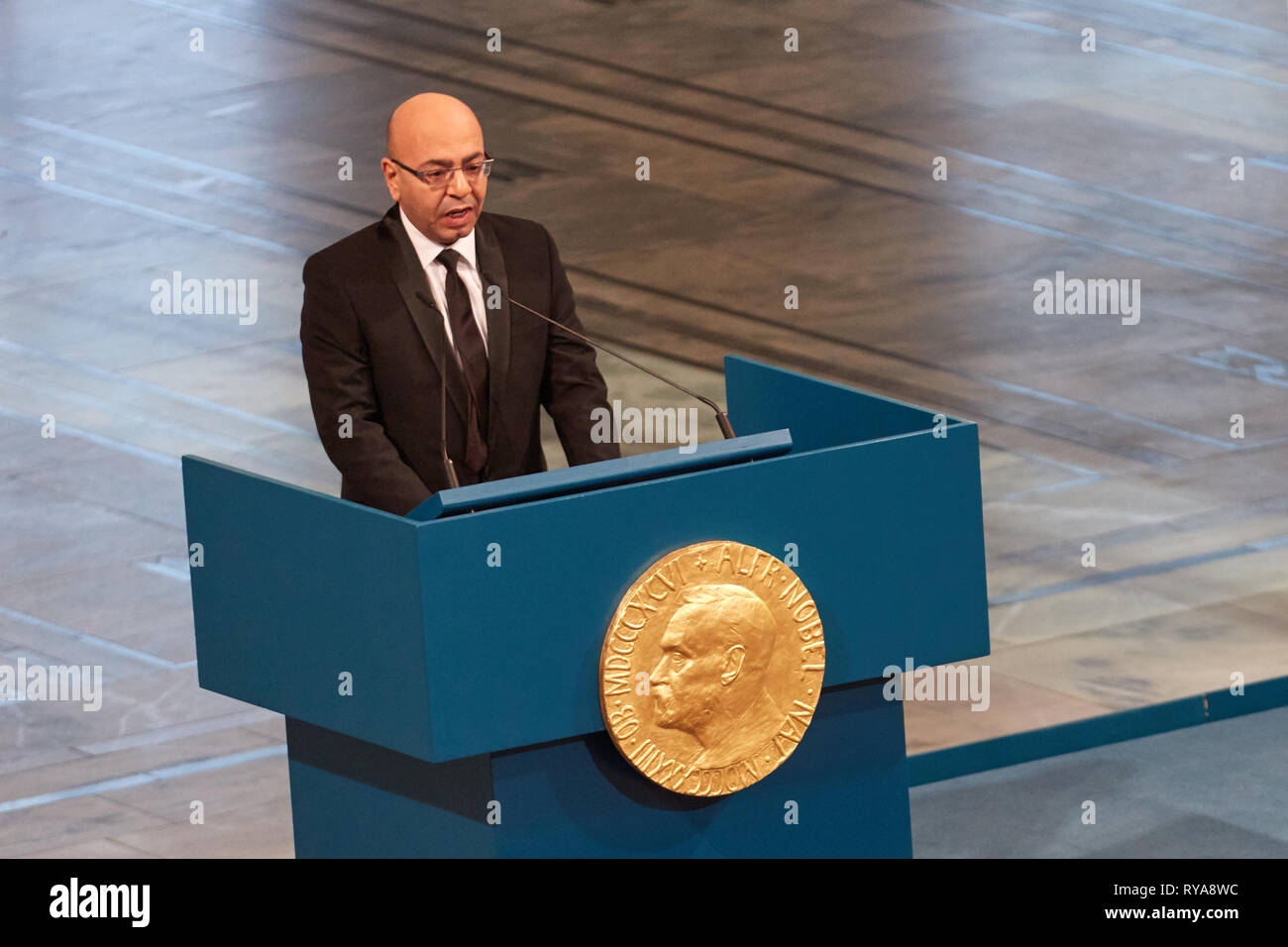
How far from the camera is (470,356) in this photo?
4.58 m

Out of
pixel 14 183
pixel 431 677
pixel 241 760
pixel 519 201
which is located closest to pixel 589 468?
pixel 431 677

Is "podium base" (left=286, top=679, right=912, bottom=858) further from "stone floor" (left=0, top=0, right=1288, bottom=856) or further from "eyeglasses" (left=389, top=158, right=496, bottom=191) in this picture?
"stone floor" (left=0, top=0, right=1288, bottom=856)

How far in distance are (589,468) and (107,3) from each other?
13438 millimetres

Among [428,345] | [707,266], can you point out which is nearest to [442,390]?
[428,345]

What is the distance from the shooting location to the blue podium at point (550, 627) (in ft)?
12.8

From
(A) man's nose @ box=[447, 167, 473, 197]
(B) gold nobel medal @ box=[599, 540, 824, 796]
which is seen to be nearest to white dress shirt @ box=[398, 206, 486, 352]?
(A) man's nose @ box=[447, 167, 473, 197]

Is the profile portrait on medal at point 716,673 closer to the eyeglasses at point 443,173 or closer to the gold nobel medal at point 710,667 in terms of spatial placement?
the gold nobel medal at point 710,667

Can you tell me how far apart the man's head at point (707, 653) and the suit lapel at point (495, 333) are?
28.7 inches

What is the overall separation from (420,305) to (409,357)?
0.10 meters

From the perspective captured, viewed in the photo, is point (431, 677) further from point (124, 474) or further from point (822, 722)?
point (124, 474)

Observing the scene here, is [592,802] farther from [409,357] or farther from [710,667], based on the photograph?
[409,357]

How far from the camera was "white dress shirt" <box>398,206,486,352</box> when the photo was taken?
4562 mm

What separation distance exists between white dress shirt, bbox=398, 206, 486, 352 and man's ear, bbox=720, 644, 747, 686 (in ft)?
2.94

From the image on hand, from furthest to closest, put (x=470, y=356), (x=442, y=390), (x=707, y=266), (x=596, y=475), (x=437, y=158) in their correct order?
(x=707, y=266) < (x=470, y=356) < (x=442, y=390) < (x=437, y=158) < (x=596, y=475)
